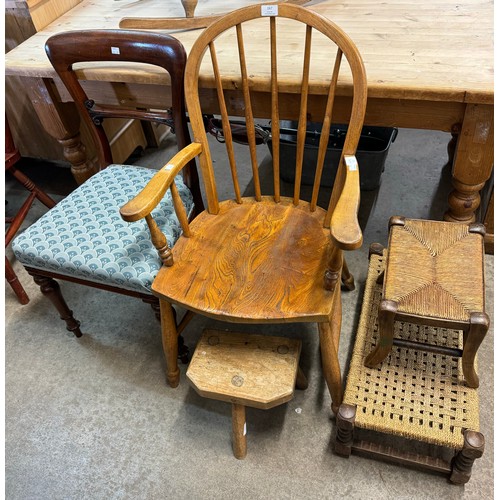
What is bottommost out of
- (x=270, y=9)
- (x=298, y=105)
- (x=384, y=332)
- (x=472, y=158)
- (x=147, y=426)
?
(x=147, y=426)

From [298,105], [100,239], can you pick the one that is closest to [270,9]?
[298,105]

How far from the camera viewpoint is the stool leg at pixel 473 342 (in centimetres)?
103

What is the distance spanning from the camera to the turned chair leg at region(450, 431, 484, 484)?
1.05 meters

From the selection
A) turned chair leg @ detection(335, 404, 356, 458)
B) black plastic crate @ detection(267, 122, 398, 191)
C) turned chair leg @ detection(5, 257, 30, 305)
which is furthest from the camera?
black plastic crate @ detection(267, 122, 398, 191)

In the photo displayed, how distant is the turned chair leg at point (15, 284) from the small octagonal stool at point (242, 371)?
3.07 ft

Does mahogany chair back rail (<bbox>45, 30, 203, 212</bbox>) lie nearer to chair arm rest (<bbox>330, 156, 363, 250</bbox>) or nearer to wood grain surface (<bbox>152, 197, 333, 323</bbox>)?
wood grain surface (<bbox>152, 197, 333, 323</bbox>)

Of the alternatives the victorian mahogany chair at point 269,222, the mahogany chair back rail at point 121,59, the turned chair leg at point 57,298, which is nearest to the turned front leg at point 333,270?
the victorian mahogany chair at point 269,222

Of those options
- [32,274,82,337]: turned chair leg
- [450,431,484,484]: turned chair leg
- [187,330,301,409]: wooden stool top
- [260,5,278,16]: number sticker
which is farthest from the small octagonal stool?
[260,5,278,16]: number sticker

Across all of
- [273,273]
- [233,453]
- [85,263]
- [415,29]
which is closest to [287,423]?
[233,453]

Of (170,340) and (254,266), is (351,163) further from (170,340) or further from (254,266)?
(170,340)

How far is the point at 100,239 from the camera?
4.21 feet

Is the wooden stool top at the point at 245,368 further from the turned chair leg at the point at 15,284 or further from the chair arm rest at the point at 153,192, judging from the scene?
the turned chair leg at the point at 15,284

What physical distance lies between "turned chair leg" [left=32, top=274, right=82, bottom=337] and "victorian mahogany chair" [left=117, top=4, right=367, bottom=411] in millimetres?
453

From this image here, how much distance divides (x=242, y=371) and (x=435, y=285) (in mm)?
570
